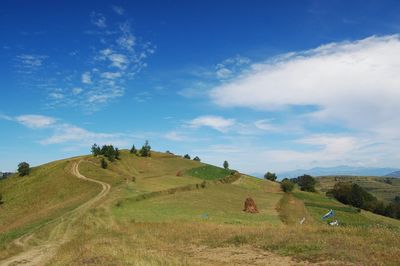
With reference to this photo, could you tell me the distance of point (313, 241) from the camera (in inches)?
987

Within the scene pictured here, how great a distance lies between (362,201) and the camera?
443 feet

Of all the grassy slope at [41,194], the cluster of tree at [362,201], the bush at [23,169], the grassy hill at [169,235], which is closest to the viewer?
the grassy hill at [169,235]

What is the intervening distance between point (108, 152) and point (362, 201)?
89.3m

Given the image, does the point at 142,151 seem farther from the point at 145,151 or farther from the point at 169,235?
the point at 169,235

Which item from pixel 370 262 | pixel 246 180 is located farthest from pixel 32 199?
pixel 370 262

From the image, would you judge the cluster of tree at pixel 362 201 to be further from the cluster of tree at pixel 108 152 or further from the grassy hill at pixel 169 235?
the cluster of tree at pixel 108 152

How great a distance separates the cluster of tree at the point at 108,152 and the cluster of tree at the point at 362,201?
8215cm

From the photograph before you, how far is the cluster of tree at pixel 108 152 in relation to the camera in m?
130

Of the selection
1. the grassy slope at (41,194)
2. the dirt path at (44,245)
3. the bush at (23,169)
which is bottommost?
the dirt path at (44,245)

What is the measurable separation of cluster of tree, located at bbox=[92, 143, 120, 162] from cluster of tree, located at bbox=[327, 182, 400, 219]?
82.1m

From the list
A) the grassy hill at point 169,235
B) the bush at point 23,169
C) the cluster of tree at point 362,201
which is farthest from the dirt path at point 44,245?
the cluster of tree at point 362,201

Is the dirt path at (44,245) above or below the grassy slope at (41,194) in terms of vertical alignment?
below

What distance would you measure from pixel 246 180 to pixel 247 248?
102m

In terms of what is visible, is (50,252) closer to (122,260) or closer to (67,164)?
(122,260)
